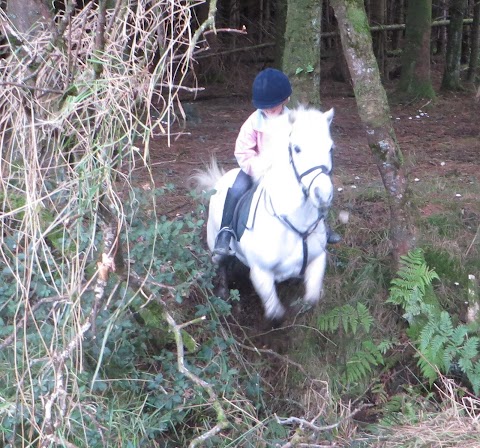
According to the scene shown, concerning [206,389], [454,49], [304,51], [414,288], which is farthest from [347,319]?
[454,49]

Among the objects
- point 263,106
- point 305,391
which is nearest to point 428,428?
point 305,391

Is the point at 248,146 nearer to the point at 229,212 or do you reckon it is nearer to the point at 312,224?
the point at 229,212

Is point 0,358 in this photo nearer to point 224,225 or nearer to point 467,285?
point 224,225

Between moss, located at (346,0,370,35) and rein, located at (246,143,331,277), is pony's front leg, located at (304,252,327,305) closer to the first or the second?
rein, located at (246,143,331,277)

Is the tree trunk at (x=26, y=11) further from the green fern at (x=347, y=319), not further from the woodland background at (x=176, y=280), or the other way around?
the green fern at (x=347, y=319)

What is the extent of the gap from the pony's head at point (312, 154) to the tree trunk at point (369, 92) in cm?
131

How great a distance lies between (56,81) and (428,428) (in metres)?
3.42

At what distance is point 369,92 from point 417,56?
746cm

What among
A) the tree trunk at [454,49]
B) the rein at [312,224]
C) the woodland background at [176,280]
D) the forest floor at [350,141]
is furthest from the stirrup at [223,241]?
the tree trunk at [454,49]

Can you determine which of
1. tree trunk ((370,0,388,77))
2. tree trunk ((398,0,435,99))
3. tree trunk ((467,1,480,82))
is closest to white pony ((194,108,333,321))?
tree trunk ((398,0,435,99))

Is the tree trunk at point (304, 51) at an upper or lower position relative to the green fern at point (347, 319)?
upper

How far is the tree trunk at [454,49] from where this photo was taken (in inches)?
553

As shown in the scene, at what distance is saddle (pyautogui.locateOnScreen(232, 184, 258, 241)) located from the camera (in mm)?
5480

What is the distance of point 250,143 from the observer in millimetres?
5383
